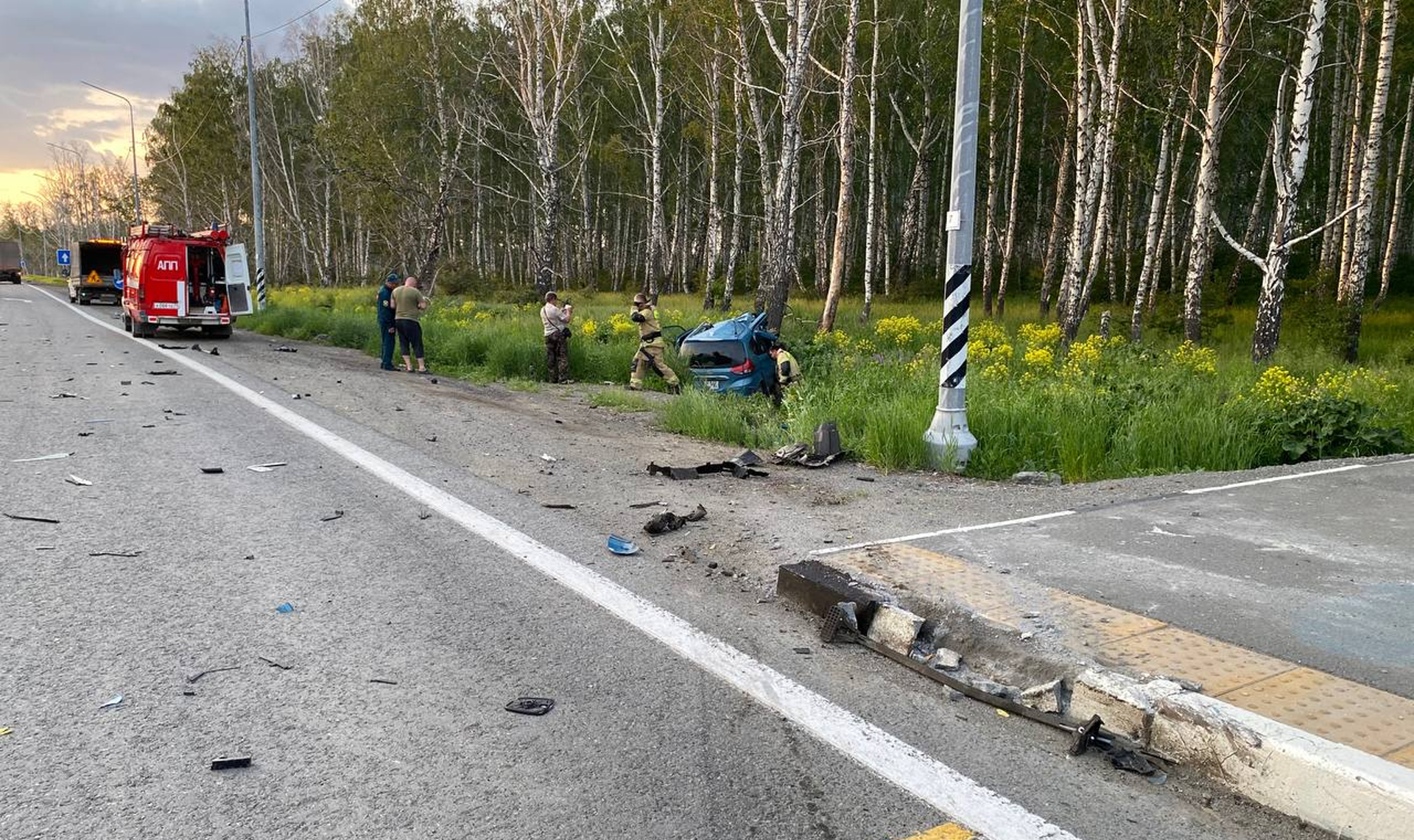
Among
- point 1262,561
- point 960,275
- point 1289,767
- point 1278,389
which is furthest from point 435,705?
point 1278,389

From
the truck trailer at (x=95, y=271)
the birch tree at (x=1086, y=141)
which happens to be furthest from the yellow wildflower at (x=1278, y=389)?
the truck trailer at (x=95, y=271)

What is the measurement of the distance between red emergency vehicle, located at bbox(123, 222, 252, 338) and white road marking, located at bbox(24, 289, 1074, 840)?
18.3m

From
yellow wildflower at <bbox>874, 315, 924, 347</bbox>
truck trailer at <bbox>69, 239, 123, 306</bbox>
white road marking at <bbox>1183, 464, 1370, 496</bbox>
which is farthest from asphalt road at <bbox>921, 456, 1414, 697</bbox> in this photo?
truck trailer at <bbox>69, 239, 123, 306</bbox>

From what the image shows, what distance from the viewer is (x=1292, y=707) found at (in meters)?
3.29

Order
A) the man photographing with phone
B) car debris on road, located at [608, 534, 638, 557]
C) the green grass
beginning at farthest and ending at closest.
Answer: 1. the man photographing with phone
2. the green grass
3. car debris on road, located at [608, 534, 638, 557]

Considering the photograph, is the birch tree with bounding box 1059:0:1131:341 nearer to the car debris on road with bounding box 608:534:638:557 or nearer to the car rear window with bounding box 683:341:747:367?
the car rear window with bounding box 683:341:747:367

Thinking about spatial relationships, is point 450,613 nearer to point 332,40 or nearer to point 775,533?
point 775,533

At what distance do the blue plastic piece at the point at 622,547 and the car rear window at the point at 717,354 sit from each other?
795 cm

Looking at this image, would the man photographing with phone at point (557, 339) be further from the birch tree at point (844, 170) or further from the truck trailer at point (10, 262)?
the truck trailer at point (10, 262)

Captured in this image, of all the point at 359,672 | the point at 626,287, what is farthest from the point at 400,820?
the point at 626,287

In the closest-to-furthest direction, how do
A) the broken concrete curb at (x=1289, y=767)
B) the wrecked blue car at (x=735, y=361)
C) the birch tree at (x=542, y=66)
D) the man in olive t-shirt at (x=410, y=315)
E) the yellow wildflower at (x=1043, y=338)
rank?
the broken concrete curb at (x=1289, y=767), the wrecked blue car at (x=735, y=361), the man in olive t-shirt at (x=410, y=315), the yellow wildflower at (x=1043, y=338), the birch tree at (x=542, y=66)

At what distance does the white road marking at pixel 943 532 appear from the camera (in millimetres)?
5473

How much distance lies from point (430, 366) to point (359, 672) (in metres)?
14.7

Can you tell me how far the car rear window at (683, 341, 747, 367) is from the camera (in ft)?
44.7
